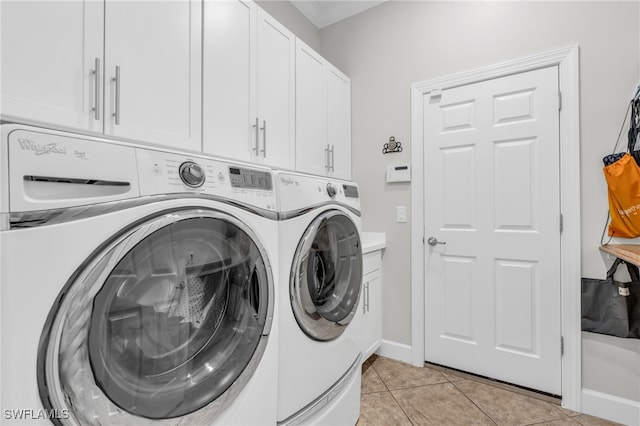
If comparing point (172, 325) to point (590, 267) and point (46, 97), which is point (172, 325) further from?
point (590, 267)

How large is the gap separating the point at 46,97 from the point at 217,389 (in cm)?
98

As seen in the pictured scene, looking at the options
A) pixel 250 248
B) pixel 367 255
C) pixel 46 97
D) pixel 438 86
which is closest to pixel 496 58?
pixel 438 86

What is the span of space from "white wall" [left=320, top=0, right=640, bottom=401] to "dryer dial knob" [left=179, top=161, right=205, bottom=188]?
5.77 feet

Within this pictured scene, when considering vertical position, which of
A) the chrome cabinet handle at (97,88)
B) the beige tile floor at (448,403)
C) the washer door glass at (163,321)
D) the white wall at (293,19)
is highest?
the white wall at (293,19)

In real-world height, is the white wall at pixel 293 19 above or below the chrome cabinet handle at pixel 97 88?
above

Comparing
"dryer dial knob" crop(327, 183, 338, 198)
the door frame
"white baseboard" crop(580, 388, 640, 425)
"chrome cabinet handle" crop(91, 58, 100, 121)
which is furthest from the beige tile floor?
"chrome cabinet handle" crop(91, 58, 100, 121)

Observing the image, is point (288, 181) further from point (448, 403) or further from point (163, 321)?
point (448, 403)

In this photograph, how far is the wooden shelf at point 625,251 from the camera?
122 cm

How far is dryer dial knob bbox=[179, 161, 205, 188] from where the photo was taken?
827mm

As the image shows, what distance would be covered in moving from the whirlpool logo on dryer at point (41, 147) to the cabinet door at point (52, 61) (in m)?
0.32

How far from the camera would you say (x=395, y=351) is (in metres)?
2.29

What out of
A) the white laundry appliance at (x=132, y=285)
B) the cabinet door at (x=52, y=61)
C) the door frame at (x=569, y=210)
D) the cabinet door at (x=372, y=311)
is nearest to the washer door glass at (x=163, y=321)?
the white laundry appliance at (x=132, y=285)

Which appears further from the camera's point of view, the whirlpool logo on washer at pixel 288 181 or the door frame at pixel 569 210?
the door frame at pixel 569 210

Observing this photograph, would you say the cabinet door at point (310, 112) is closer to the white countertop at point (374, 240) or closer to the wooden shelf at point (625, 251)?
the white countertop at point (374, 240)
